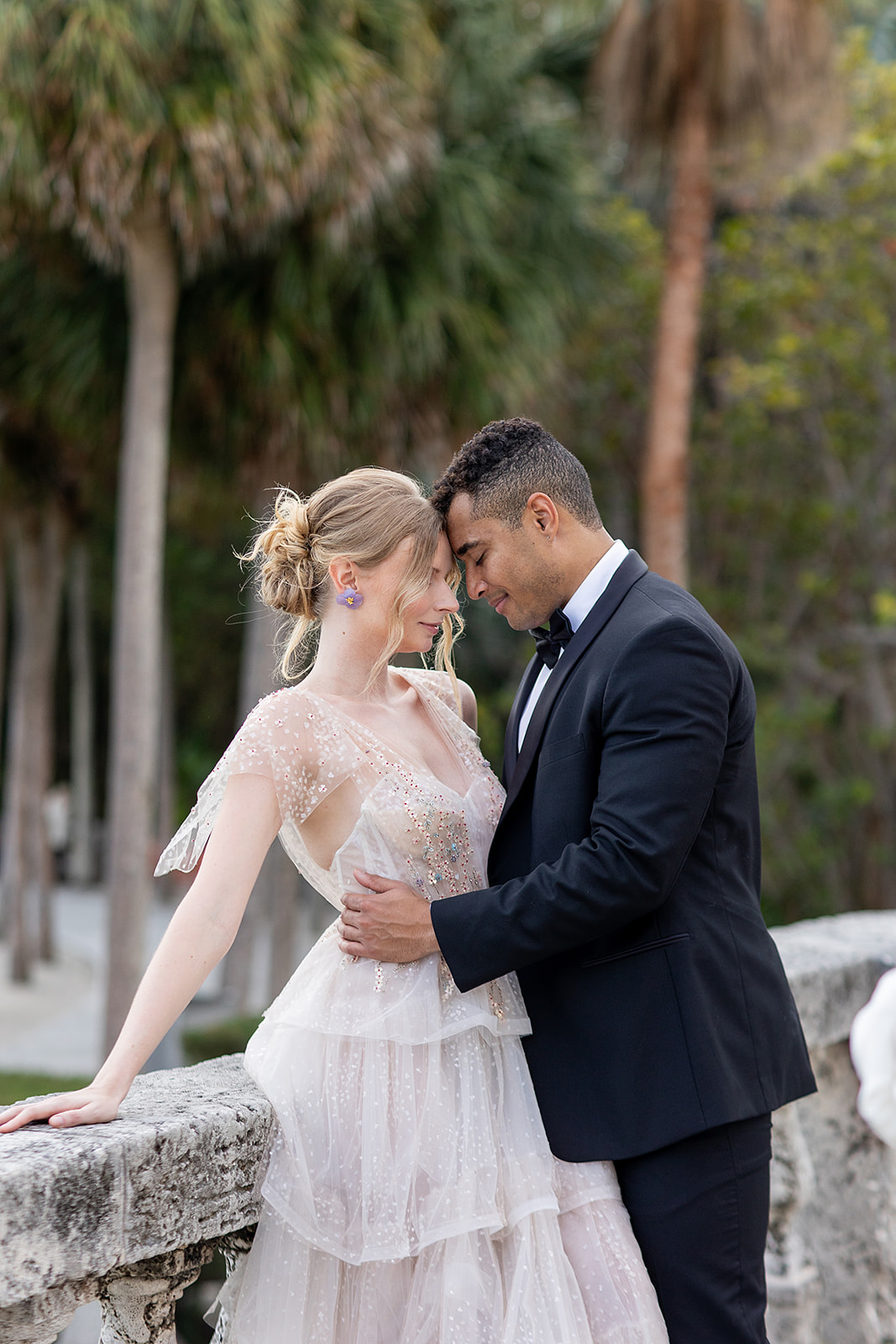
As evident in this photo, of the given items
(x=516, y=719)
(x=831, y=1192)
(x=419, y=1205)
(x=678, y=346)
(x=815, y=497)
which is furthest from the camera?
(x=815, y=497)

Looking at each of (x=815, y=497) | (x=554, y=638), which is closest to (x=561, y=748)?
(x=554, y=638)

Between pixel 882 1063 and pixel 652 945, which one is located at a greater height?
pixel 652 945

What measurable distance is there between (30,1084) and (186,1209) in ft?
27.4

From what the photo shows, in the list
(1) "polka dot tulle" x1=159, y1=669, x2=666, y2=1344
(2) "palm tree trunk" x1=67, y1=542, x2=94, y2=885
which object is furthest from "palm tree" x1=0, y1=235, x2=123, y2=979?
(1) "polka dot tulle" x1=159, y1=669, x2=666, y2=1344

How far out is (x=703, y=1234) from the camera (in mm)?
1920

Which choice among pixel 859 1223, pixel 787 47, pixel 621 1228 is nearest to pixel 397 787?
pixel 621 1228

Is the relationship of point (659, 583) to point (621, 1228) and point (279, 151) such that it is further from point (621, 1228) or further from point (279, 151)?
point (279, 151)

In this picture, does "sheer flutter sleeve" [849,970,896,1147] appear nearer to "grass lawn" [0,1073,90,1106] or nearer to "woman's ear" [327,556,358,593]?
"woman's ear" [327,556,358,593]

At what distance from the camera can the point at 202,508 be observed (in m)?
12.1

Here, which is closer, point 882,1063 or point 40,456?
point 882,1063

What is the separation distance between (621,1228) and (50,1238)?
3.00 feet

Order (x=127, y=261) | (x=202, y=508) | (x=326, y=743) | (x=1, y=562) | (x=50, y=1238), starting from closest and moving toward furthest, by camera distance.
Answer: (x=50, y=1238) < (x=326, y=743) < (x=127, y=261) < (x=202, y=508) < (x=1, y=562)

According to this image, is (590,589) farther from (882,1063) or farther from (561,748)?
(882,1063)

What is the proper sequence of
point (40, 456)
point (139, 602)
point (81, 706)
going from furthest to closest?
point (81, 706), point (40, 456), point (139, 602)
